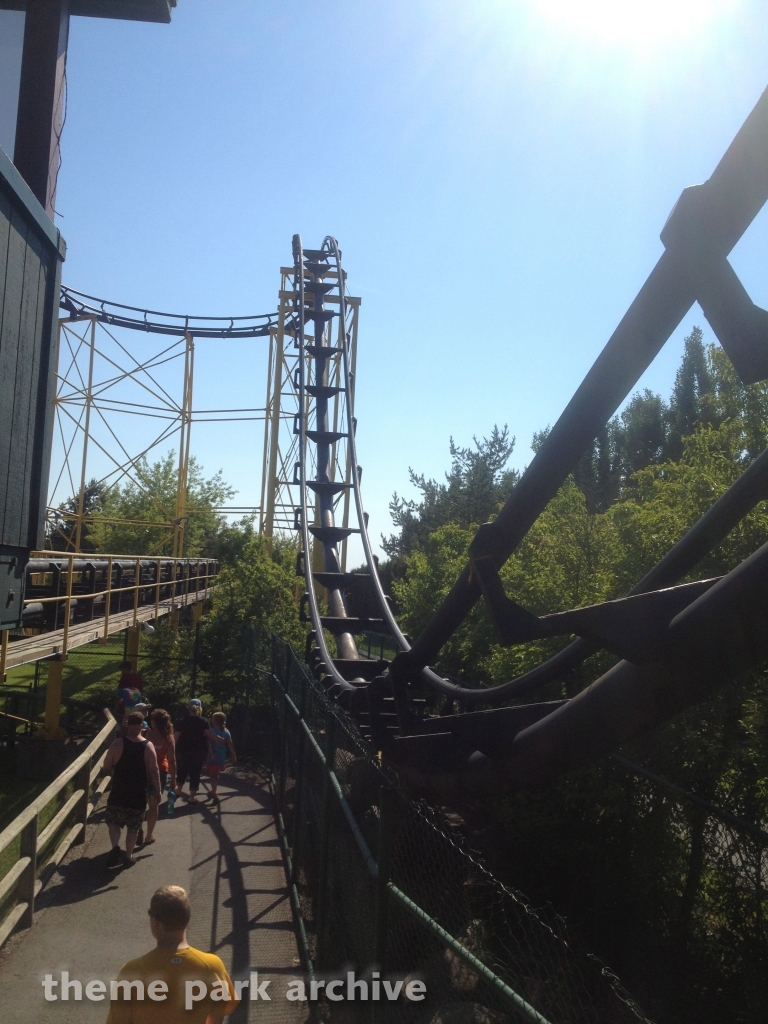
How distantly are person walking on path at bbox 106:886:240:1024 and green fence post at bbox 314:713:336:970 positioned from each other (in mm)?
1672

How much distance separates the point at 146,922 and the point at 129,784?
1346 mm

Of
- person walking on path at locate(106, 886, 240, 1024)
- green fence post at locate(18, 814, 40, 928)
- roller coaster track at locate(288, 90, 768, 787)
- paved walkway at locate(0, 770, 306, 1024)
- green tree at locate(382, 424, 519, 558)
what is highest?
green tree at locate(382, 424, 519, 558)

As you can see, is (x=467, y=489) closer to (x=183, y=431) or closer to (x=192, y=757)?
(x=183, y=431)

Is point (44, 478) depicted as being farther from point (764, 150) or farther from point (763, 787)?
point (763, 787)

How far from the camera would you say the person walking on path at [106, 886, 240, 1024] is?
9.00 ft

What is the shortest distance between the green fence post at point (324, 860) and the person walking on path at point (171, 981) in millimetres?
1672

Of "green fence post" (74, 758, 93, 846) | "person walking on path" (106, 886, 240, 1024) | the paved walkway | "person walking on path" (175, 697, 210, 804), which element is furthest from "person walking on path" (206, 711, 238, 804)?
"person walking on path" (106, 886, 240, 1024)

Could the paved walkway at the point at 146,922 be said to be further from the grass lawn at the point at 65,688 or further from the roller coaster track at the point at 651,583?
the roller coaster track at the point at 651,583

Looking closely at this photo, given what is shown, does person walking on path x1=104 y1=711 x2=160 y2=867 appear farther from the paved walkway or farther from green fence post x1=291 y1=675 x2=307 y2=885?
green fence post x1=291 y1=675 x2=307 y2=885

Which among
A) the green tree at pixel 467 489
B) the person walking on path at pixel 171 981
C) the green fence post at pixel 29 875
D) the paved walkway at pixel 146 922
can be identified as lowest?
the paved walkway at pixel 146 922

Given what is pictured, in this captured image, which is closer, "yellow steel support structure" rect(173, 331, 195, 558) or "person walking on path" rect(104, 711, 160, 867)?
"person walking on path" rect(104, 711, 160, 867)

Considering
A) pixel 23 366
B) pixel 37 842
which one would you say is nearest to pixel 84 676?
pixel 37 842

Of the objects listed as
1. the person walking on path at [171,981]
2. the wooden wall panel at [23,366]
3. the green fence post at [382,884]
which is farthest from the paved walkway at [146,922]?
the wooden wall panel at [23,366]

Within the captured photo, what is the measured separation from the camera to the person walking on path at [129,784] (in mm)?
6574
